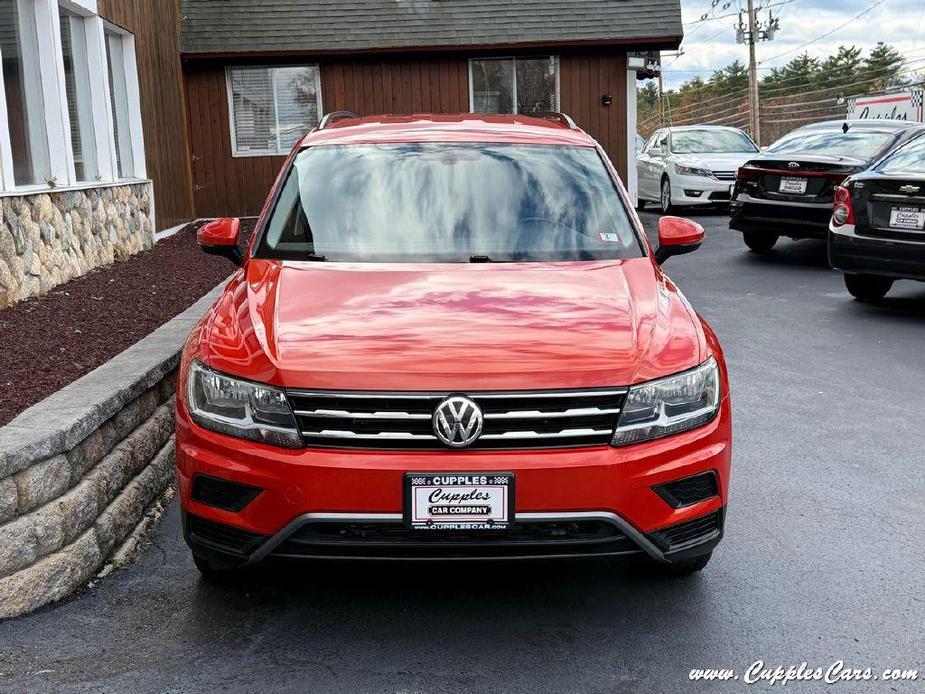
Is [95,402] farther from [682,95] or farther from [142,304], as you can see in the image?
[682,95]

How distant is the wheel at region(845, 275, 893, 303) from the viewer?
10.4m

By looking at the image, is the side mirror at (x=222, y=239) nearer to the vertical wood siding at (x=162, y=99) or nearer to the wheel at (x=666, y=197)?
the vertical wood siding at (x=162, y=99)

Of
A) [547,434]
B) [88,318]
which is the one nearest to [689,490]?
[547,434]

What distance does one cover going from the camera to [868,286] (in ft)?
34.4

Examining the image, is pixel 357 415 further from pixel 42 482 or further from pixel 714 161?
pixel 714 161

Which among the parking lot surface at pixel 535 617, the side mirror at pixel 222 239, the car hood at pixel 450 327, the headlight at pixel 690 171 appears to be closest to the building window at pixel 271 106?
the headlight at pixel 690 171

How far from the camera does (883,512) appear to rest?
479cm

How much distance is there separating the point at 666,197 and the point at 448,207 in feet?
50.7

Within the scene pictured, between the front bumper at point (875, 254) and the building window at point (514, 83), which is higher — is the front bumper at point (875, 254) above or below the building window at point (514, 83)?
below

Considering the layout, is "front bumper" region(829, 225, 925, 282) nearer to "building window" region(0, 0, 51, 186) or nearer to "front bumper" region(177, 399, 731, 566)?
"front bumper" region(177, 399, 731, 566)

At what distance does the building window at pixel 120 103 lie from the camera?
44.0 ft

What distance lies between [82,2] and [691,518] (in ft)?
32.7

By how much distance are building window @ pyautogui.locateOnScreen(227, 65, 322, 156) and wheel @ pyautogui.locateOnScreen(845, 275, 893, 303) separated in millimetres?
11846

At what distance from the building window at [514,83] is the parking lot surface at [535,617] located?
15.5m
